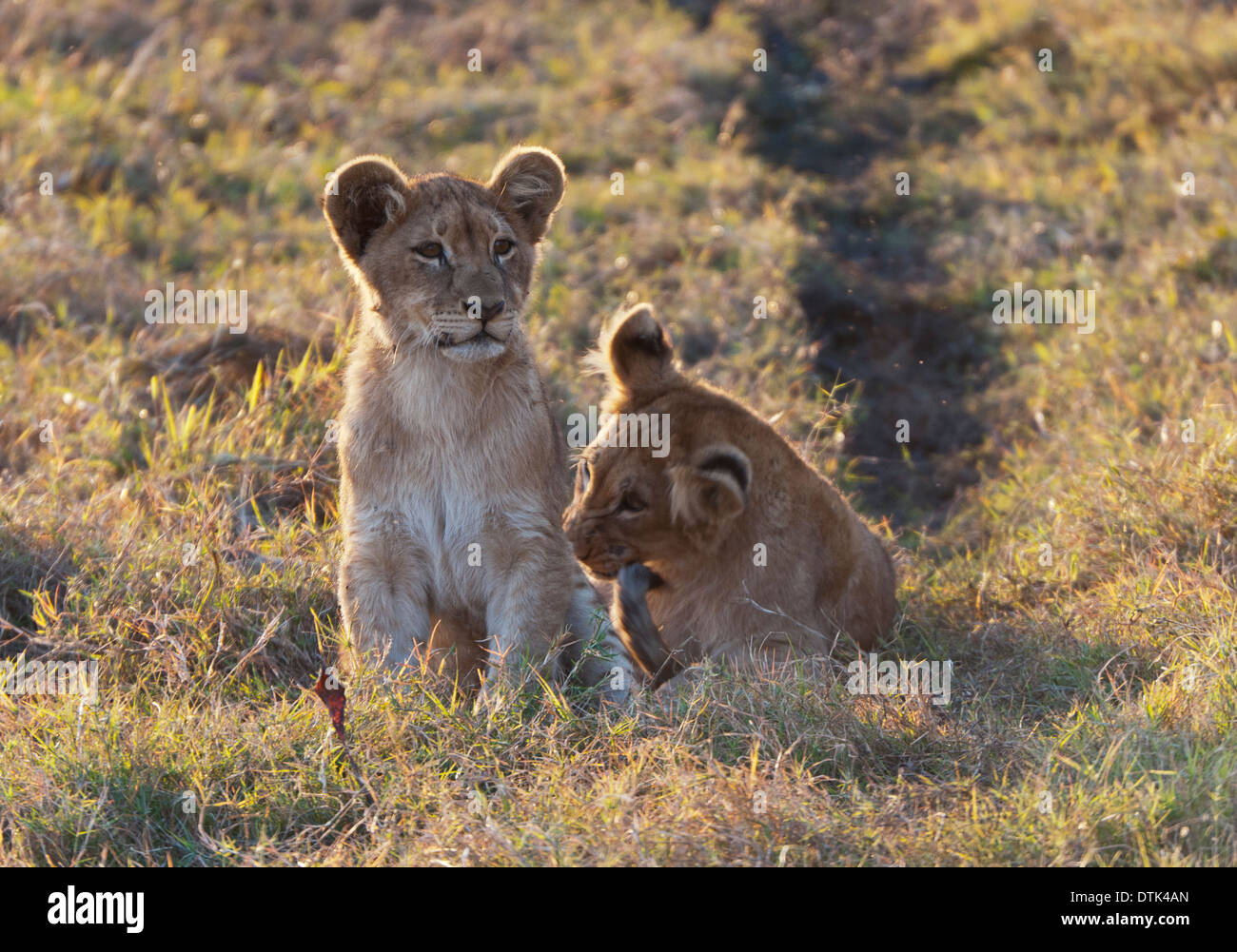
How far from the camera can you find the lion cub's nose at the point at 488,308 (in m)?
4.90

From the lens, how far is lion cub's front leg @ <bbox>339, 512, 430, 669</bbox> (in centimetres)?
500

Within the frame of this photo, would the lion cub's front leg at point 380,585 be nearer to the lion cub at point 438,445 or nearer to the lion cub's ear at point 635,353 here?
the lion cub at point 438,445

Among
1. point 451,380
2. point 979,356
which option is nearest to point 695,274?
point 979,356

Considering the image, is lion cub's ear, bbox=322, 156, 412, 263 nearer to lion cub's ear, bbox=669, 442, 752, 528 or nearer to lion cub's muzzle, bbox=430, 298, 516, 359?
lion cub's muzzle, bbox=430, 298, 516, 359

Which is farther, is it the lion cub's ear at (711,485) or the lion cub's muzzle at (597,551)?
the lion cub's muzzle at (597,551)

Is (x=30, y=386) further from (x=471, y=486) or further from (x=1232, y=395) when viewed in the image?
(x=1232, y=395)

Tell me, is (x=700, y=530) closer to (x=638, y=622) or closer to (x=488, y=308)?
(x=638, y=622)

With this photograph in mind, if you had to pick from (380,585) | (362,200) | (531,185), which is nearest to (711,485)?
(380,585)

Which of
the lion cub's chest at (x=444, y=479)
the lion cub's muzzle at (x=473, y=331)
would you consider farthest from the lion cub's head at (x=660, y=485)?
the lion cub's muzzle at (x=473, y=331)

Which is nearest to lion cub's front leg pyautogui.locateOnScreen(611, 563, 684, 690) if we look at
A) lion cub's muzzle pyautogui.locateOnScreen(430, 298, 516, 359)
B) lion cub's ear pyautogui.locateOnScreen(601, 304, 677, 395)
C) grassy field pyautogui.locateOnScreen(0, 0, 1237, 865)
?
grassy field pyautogui.locateOnScreen(0, 0, 1237, 865)

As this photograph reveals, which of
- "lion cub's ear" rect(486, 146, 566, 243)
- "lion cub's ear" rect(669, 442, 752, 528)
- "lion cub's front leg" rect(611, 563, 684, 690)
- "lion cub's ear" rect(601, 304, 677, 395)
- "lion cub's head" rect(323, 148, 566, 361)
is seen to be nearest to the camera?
"lion cub's ear" rect(669, 442, 752, 528)

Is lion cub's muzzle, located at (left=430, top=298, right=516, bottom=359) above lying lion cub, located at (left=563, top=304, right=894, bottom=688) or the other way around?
above

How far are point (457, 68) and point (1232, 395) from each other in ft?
30.2

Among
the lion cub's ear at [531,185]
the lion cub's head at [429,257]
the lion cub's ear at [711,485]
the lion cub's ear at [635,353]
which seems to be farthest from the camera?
the lion cub's ear at [531,185]
